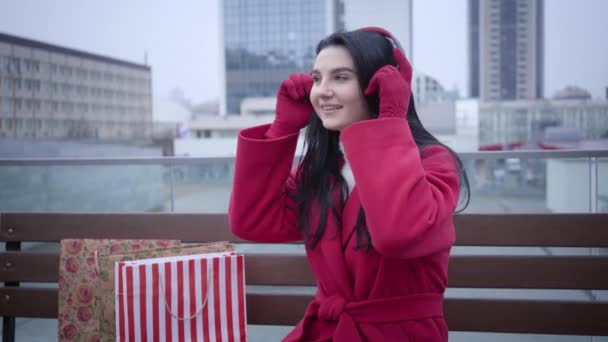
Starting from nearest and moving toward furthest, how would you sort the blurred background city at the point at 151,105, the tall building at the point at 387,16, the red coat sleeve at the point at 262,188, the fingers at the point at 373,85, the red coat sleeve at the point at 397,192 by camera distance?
the red coat sleeve at the point at 397,192
the fingers at the point at 373,85
the red coat sleeve at the point at 262,188
the blurred background city at the point at 151,105
the tall building at the point at 387,16

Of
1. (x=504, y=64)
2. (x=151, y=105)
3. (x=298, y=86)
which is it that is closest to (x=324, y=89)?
(x=298, y=86)

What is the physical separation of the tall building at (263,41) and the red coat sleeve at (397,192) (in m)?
51.4

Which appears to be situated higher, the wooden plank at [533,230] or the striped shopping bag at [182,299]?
the wooden plank at [533,230]

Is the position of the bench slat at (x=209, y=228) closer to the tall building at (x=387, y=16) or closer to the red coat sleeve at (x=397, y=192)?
the red coat sleeve at (x=397, y=192)

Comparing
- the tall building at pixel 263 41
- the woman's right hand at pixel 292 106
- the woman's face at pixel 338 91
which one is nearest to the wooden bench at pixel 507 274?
the woman's right hand at pixel 292 106

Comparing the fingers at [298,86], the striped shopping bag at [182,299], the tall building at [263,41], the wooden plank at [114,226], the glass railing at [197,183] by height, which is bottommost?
the striped shopping bag at [182,299]

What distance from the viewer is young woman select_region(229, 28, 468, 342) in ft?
3.29

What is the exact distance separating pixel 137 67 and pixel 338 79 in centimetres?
458

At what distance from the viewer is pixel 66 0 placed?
396cm

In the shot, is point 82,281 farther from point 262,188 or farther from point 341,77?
point 341,77

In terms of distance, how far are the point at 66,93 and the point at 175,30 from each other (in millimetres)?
1435

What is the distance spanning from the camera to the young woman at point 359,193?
1003mm

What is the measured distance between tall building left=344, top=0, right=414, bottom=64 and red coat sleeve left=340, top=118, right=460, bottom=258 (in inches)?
122

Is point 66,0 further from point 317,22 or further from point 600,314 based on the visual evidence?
point 317,22
